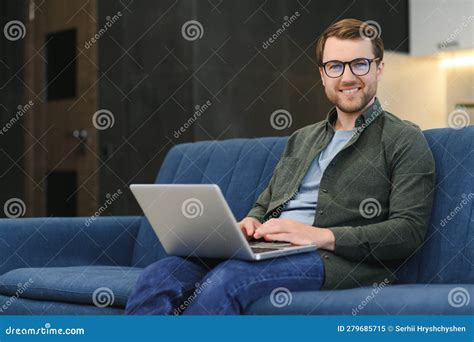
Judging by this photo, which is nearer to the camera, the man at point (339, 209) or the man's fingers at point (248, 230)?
the man at point (339, 209)

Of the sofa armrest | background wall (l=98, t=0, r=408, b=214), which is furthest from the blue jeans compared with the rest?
background wall (l=98, t=0, r=408, b=214)

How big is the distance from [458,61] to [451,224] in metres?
3.55

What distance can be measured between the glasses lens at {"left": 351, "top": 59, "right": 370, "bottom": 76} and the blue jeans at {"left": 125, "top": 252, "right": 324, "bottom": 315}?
0.55m

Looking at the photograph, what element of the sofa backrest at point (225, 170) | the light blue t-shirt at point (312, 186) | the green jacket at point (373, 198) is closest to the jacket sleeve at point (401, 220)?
the green jacket at point (373, 198)

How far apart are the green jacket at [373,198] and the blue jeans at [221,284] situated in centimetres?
9

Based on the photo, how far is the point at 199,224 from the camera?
199 cm

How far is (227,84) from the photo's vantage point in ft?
15.7

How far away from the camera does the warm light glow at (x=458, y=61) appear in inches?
214

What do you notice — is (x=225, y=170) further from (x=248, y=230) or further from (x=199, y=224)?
(x=199, y=224)

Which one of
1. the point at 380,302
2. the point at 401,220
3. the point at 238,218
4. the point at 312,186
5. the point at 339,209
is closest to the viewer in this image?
the point at 380,302

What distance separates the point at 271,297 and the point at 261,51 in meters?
3.09

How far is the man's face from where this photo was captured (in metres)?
2.30

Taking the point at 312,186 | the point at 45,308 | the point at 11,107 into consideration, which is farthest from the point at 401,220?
the point at 11,107

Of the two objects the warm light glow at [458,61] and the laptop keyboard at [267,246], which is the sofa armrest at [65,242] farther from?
the warm light glow at [458,61]
